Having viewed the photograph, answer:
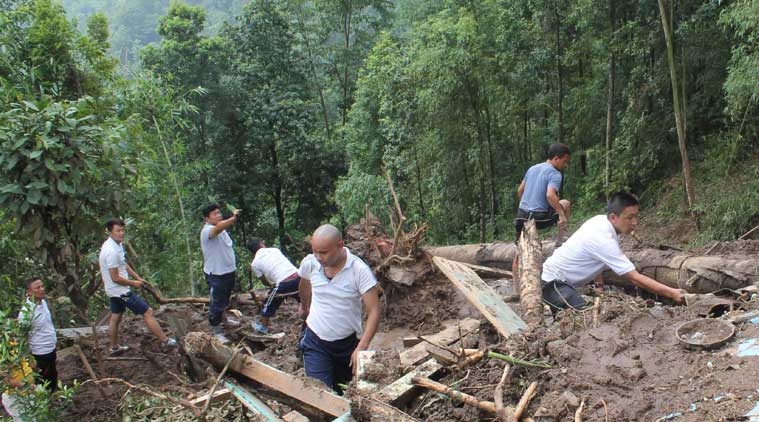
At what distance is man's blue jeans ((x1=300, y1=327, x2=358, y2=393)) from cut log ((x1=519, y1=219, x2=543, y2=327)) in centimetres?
141

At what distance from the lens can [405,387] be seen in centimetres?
333

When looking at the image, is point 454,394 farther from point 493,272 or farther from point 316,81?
point 316,81

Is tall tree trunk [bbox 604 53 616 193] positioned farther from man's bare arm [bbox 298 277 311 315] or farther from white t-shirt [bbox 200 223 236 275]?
man's bare arm [bbox 298 277 311 315]

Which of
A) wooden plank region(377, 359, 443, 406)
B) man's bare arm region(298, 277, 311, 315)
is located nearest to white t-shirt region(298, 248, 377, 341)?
man's bare arm region(298, 277, 311, 315)

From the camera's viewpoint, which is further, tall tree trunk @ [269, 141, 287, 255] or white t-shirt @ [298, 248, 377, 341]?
tall tree trunk @ [269, 141, 287, 255]

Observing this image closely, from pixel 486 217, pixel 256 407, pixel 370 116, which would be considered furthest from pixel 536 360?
pixel 370 116

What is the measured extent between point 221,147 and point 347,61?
659 cm

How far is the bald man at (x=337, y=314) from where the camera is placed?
3.94m

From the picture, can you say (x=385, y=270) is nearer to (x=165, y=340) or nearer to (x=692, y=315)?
(x=165, y=340)

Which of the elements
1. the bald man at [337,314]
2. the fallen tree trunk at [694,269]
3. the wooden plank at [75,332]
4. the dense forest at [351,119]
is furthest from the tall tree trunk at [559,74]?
the wooden plank at [75,332]

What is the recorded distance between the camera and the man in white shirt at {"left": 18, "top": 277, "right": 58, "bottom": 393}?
5336 mm

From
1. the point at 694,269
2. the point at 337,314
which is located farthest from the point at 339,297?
the point at 694,269

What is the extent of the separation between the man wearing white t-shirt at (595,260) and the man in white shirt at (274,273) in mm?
3493

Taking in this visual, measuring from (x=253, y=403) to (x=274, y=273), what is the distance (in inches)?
147
